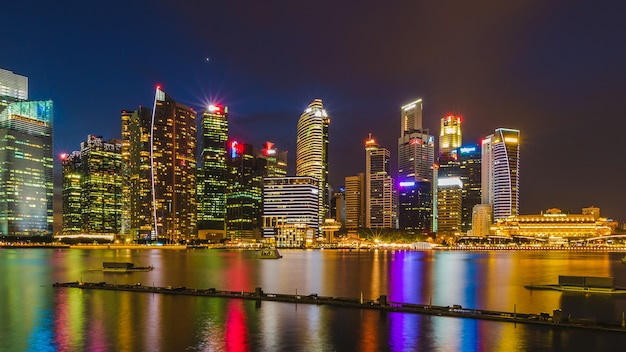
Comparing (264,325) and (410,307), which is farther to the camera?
(410,307)

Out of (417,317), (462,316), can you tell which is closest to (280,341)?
(417,317)

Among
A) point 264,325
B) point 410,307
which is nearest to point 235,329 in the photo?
point 264,325

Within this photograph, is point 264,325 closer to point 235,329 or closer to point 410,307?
point 235,329

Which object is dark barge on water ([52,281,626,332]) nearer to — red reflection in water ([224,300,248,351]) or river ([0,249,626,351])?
river ([0,249,626,351])

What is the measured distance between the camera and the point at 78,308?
40156 mm

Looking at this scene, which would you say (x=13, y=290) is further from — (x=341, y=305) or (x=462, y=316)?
(x=462, y=316)

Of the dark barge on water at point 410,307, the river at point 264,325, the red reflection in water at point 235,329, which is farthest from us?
the dark barge on water at point 410,307

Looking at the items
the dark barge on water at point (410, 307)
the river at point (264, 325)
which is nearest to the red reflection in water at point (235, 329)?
the river at point (264, 325)

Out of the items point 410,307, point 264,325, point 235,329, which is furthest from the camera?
point 410,307

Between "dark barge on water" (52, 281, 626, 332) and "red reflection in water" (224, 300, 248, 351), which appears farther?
"dark barge on water" (52, 281, 626, 332)

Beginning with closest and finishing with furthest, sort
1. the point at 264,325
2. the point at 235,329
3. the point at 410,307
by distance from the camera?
the point at 235,329
the point at 264,325
the point at 410,307

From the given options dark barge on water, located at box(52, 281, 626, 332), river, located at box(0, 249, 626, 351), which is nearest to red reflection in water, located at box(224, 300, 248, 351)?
river, located at box(0, 249, 626, 351)

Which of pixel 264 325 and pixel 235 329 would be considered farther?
pixel 264 325

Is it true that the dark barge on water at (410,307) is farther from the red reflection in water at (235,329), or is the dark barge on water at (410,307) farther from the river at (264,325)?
the red reflection in water at (235,329)
